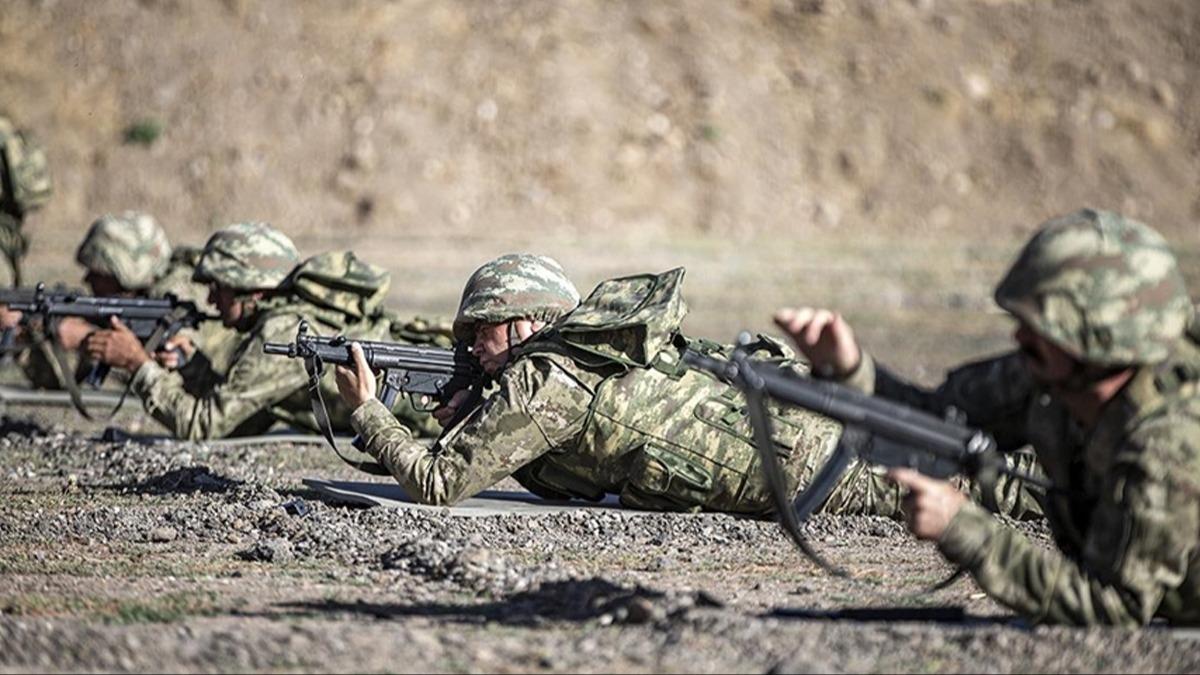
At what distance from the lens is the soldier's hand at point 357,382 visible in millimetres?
7336

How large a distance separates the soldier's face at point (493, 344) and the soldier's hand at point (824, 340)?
7.84 ft

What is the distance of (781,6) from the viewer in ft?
115

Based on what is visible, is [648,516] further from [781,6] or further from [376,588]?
[781,6]

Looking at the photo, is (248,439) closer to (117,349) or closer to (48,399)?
(117,349)

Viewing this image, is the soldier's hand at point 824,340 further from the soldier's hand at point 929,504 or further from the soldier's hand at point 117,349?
the soldier's hand at point 117,349

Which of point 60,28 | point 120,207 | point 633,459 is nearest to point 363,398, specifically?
point 633,459

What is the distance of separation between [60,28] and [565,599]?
28.8 metres

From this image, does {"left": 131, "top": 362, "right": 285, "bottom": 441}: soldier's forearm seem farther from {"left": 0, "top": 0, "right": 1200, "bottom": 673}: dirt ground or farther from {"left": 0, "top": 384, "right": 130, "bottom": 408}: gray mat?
{"left": 0, "top": 0, "right": 1200, "bottom": 673}: dirt ground

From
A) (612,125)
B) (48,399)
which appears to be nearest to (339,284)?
(48,399)

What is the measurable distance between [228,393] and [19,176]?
452 centimetres

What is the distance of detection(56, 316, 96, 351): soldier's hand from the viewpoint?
425 inches

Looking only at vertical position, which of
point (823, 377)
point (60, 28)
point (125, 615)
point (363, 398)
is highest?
point (60, 28)

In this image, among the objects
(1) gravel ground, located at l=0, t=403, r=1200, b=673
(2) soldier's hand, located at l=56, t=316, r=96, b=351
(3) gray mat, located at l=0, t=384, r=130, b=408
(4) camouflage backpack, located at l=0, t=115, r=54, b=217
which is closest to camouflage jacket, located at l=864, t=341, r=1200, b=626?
(1) gravel ground, located at l=0, t=403, r=1200, b=673

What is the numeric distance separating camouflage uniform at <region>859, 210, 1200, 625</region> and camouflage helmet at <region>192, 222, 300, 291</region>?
18.6 feet
